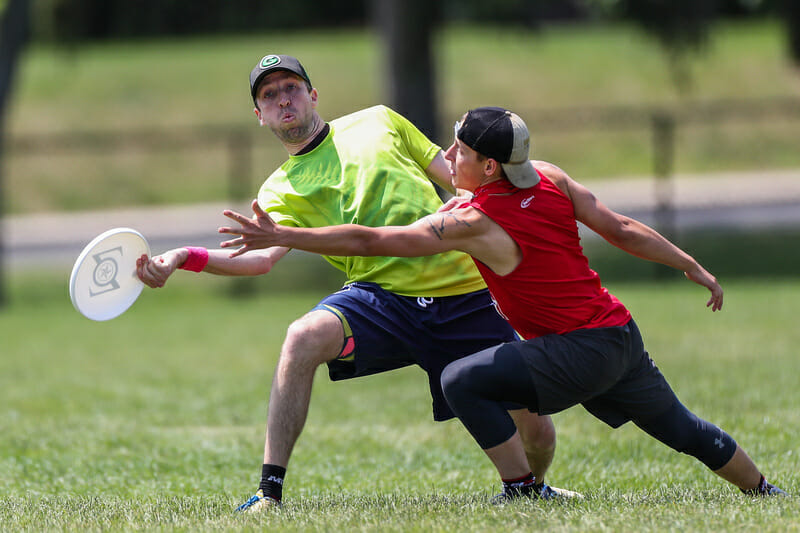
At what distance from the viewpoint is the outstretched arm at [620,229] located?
4.57 metres

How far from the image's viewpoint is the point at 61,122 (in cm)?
3519

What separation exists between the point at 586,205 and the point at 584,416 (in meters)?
3.36

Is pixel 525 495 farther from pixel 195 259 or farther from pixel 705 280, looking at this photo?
pixel 195 259

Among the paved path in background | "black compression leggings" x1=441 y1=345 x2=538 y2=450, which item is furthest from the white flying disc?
the paved path in background

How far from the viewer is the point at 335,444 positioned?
702 cm

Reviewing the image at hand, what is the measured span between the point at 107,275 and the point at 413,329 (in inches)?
55.7

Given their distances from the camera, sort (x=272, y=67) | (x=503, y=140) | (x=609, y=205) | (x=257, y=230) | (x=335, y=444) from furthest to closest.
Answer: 1. (x=609, y=205)
2. (x=335, y=444)
3. (x=272, y=67)
4. (x=503, y=140)
5. (x=257, y=230)

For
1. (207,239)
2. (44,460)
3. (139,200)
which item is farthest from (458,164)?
(139,200)

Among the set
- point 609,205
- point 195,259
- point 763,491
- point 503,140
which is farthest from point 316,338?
point 609,205

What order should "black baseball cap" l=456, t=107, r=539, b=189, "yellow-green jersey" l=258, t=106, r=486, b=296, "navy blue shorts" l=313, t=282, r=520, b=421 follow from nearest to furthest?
"black baseball cap" l=456, t=107, r=539, b=189 → "navy blue shorts" l=313, t=282, r=520, b=421 → "yellow-green jersey" l=258, t=106, r=486, b=296

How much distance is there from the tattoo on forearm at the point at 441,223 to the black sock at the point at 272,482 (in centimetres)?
133

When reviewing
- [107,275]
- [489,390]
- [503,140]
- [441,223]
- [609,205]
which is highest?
[503,140]

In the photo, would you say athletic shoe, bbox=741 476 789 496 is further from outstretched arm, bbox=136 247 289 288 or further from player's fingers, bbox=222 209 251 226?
player's fingers, bbox=222 209 251 226

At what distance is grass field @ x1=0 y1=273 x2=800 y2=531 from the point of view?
452cm
